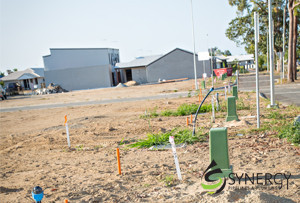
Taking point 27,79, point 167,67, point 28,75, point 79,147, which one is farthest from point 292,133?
point 27,79

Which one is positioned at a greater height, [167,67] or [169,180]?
[167,67]

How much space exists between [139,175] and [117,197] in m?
1.10

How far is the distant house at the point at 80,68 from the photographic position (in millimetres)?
61125

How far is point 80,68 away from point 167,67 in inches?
718

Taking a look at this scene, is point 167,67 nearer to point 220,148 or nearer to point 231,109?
point 231,109

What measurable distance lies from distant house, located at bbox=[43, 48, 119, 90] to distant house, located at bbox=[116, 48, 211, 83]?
4682 mm

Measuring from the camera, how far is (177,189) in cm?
538

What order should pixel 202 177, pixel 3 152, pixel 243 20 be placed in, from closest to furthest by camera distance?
1. pixel 202 177
2. pixel 3 152
3. pixel 243 20

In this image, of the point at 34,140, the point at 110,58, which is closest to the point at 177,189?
the point at 34,140

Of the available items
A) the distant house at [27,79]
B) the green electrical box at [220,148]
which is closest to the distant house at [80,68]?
the distant house at [27,79]

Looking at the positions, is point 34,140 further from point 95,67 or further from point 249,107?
point 95,67

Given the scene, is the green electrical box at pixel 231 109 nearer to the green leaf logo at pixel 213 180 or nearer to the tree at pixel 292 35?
the green leaf logo at pixel 213 180

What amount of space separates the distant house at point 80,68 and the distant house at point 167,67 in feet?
15.4

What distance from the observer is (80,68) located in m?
61.8
